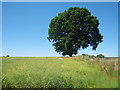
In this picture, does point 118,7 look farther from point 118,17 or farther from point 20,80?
point 20,80

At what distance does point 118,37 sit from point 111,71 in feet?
2.62

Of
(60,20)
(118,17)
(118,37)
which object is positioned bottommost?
(118,37)

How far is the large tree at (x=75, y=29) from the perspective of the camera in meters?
7.97

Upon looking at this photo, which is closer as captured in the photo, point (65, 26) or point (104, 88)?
point (104, 88)

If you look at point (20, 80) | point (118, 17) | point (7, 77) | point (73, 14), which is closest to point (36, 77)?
point (20, 80)

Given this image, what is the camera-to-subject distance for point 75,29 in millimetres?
7855

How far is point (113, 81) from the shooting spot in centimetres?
127

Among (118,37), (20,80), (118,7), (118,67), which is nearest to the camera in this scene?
(118,67)

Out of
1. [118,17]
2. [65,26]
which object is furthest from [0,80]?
[65,26]

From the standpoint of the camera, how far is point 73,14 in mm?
9008

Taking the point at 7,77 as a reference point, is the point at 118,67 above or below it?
above

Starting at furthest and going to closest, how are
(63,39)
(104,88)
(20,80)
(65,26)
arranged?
(63,39) → (65,26) → (20,80) → (104,88)

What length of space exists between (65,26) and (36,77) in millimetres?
7426

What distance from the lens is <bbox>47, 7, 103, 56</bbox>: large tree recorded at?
26.2ft
